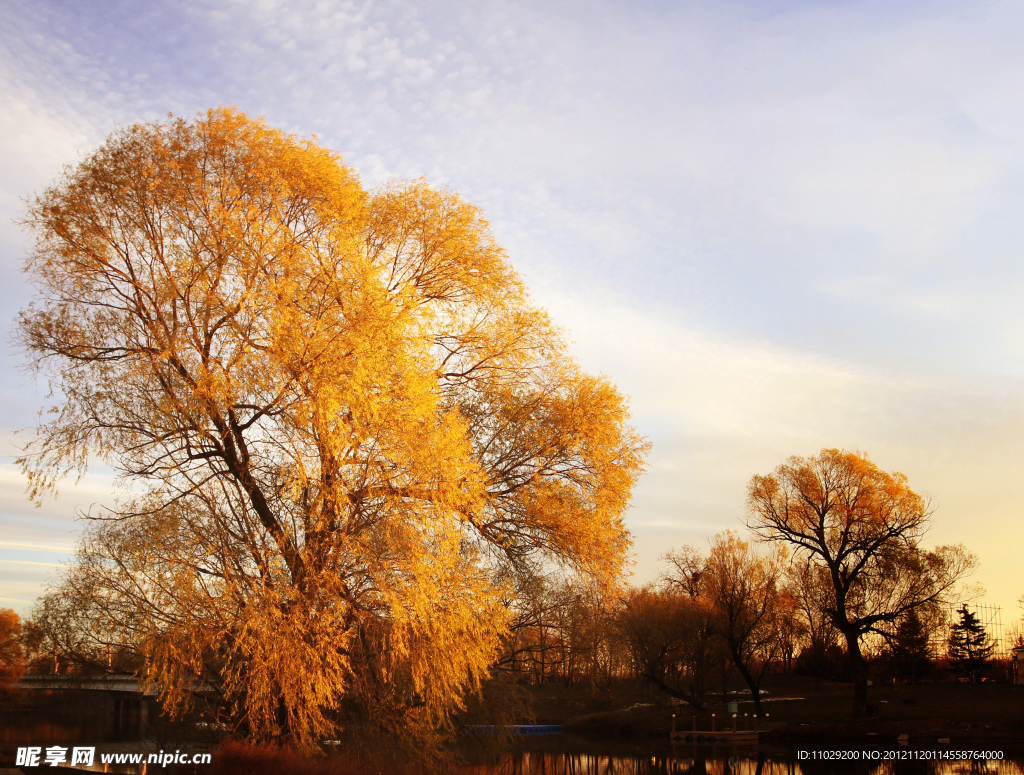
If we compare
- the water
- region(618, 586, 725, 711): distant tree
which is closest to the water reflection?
the water

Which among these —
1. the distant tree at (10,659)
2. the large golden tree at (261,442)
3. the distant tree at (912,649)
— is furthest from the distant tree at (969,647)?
the distant tree at (10,659)

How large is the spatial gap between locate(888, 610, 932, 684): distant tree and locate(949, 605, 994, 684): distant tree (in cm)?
361

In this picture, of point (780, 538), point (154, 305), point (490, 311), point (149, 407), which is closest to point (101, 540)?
point (149, 407)

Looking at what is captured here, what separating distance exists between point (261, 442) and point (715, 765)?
2467 centimetres

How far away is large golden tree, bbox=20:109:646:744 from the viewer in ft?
40.5

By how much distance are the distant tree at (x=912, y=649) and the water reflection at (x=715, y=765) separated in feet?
27.9

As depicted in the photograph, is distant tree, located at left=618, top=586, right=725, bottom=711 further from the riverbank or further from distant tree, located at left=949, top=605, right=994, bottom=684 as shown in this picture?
distant tree, located at left=949, top=605, right=994, bottom=684

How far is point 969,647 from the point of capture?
58125mm

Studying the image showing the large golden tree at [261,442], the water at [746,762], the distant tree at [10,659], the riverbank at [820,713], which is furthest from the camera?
the distant tree at [10,659]

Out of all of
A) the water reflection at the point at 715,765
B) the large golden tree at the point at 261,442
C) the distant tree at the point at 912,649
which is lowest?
the water reflection at the point at 715,765

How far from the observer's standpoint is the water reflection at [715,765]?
26.3 m

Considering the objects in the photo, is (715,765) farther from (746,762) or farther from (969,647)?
(969,647)

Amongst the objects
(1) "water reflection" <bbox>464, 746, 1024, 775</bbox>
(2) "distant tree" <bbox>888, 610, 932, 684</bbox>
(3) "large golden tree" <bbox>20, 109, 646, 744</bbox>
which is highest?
(3) "large golden tree" <bbox>20, 109, 646, 744</bbox>

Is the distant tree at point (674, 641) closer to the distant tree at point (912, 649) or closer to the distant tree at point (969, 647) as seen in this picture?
the distant tree at point (912, 649)
